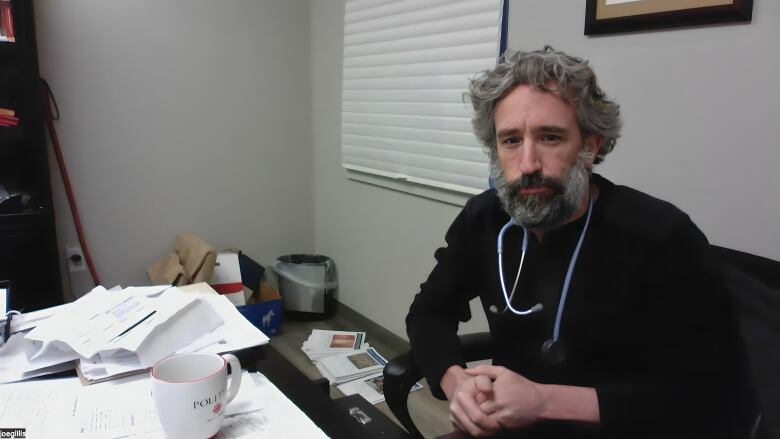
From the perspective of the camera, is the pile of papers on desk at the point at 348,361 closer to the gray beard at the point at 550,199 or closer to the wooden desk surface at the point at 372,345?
the wooden desk surface at the point at 372,345

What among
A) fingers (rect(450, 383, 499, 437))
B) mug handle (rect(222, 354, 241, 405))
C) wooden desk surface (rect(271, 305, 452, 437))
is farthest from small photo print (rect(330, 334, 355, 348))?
mug handle (rect(222, 354, 241, 405))

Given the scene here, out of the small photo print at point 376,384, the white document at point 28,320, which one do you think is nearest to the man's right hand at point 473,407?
the white document at point 28,320

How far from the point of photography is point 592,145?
1.11 meters

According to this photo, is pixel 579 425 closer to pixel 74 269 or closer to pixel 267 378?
pixel 267 378

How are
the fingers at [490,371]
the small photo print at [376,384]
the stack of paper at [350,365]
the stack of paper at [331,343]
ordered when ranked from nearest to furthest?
the fingers at [490,371], the small photo print at [376,384], the stack of paper at [350,365], the stack of paper at [331,343]

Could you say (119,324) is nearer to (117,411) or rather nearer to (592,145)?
(117,411)

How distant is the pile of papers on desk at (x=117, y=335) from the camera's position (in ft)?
2.82

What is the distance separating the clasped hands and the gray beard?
1.02 feet

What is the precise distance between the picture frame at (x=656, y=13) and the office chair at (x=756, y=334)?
2.34ft

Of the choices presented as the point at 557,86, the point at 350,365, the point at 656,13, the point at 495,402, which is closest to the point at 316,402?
the point at 495,402

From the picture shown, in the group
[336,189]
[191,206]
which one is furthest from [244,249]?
[336,189]

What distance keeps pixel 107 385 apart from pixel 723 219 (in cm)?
144

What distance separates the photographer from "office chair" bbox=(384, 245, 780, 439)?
0.67 metres

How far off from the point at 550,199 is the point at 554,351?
29 cm
